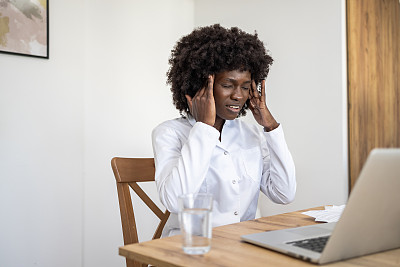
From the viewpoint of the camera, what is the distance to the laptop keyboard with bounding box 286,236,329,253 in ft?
2.53

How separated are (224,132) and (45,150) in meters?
1.12

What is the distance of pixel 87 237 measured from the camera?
242cm

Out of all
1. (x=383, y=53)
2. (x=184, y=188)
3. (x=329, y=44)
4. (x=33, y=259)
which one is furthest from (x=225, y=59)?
(x=383, y=53)

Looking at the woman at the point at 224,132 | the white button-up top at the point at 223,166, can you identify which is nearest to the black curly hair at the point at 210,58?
the woman at the point at 224,132

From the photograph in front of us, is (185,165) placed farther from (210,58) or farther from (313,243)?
(313,243)

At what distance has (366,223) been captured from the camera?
711mm

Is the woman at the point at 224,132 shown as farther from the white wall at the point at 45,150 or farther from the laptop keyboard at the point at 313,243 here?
the white wall at the point at 45,150

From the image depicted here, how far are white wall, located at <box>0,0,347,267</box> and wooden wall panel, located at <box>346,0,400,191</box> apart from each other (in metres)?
0.09

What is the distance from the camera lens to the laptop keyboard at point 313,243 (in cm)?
77

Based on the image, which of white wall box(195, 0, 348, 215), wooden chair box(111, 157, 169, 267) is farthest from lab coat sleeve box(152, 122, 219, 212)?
white wall box(195, 0, 348, 215)

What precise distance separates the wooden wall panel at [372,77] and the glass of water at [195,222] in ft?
5.88

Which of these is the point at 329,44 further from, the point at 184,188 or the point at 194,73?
the point at 184,188

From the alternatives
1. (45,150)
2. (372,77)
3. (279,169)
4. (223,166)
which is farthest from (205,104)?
(372,77)

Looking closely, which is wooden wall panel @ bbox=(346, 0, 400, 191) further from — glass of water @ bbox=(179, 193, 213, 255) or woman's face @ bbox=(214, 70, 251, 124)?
glass of water @ bbox=(179, 193, 213, 255)
